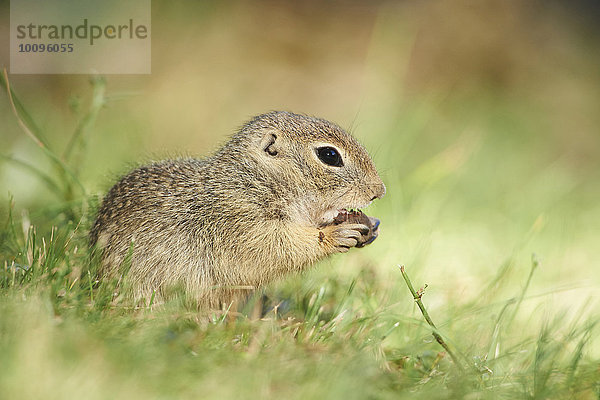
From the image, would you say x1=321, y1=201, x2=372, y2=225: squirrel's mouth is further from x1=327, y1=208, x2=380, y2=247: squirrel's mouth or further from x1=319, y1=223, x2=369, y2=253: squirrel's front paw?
x1=319, y1=223, x2=369, y2=253: squirrel's front paw

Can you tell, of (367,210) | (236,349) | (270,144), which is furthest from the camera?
(367,210)

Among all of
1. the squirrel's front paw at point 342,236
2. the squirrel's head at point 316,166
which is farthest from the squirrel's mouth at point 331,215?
the squirrel's front paw at point 342,236

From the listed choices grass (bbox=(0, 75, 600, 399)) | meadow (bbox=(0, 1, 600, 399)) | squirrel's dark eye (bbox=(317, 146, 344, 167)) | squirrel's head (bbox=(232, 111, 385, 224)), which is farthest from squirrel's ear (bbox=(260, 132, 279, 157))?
grass (bbox=(0, 75, 600, 399))

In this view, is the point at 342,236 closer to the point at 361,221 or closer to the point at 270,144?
the point at 361,221

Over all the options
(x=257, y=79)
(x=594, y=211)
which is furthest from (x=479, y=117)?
(x=257, y=79)

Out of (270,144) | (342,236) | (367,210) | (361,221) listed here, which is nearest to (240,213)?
(270,144)

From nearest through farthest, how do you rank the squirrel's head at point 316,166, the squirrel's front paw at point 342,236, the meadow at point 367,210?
the meadow at point 367,210
the squirrel's front paw at point 342,236
the squirrel's head at point 316,166

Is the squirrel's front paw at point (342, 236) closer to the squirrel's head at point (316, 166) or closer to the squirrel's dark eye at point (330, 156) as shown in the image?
the squirrel's head at point (316, 166)
